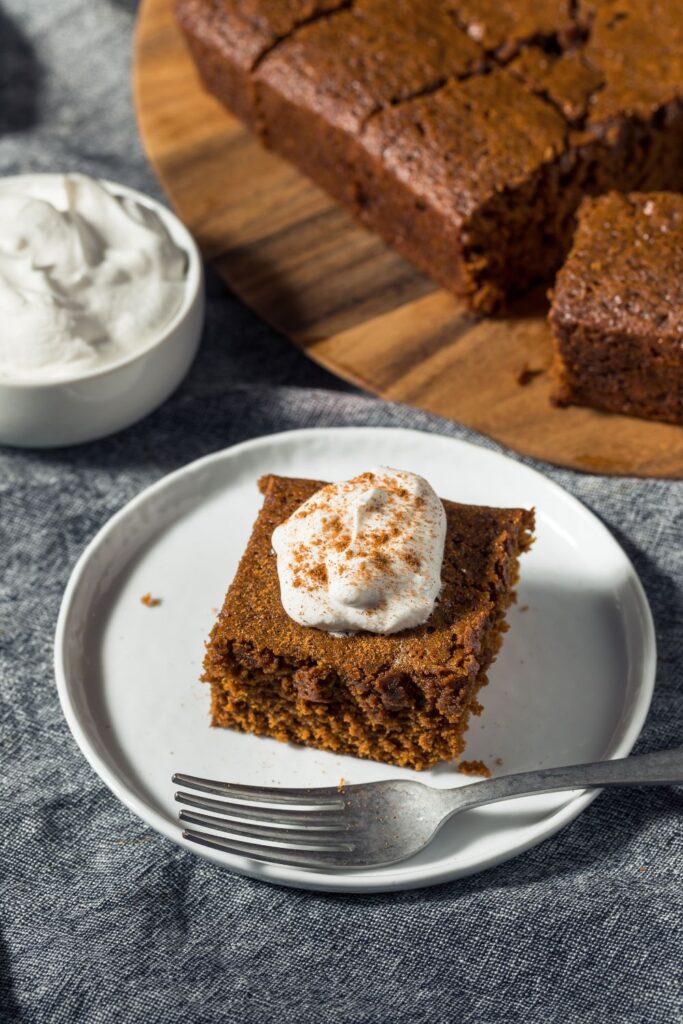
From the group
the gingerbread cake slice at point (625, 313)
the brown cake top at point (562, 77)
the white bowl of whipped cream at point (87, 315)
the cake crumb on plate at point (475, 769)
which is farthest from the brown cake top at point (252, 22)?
the cake crumb on plate at point (475, 769)

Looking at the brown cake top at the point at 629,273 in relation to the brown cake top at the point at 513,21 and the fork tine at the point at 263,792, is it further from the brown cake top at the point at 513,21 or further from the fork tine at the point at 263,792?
the fork tine at the point at 263,792

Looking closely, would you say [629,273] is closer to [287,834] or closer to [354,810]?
[354,810]

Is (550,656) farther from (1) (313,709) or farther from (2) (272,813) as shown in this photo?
(2) (272,813)

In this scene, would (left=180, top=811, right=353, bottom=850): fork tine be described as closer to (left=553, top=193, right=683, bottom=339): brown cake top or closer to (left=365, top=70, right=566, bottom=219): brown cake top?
(left=553, top=193, right=683, bottom=339): brown cake top

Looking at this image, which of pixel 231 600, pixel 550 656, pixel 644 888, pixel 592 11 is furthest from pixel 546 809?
pixel 592 11

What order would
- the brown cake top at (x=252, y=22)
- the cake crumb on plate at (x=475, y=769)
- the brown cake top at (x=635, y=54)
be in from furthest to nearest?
the brown cake top at (x=252, y=22), the brown cake top at (x=635, y=54), the cake crumb on plate at (x=475, y=769)

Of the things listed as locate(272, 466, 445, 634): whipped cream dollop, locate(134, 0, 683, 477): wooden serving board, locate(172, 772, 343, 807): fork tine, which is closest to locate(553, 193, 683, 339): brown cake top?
locate(134, 0, 683, 477): wooden serving board
